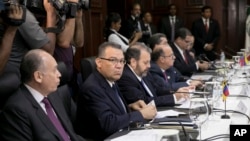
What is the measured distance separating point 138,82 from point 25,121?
1.33 meters

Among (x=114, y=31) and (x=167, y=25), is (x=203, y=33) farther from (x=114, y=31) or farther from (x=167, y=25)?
(x=114, y=31)

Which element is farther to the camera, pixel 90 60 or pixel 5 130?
pixel 90 60

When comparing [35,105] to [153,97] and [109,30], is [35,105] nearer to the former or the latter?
[153,97]

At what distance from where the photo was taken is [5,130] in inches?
73.7

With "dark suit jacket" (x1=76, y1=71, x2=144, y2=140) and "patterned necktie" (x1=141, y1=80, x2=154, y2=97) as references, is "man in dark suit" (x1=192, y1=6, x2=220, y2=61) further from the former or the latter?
"dark suit jacket" (x1=76, y1=71, x2=144, y2=140)

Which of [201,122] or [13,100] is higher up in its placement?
[13,100]

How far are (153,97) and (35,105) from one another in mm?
1338

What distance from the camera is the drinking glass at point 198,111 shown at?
2.08m

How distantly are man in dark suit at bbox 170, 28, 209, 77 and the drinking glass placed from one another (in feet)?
9.62

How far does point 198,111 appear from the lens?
2.08 meters

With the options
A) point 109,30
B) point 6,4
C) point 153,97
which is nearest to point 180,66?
point 109,30

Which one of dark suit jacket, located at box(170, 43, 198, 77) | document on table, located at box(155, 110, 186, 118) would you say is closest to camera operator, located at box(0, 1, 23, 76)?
document on table, located at box(155, 110, 186, 118)

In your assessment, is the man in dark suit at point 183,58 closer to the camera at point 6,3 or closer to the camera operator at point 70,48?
the camera operator at point 70,48

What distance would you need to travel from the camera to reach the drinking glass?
2082 millimetres
